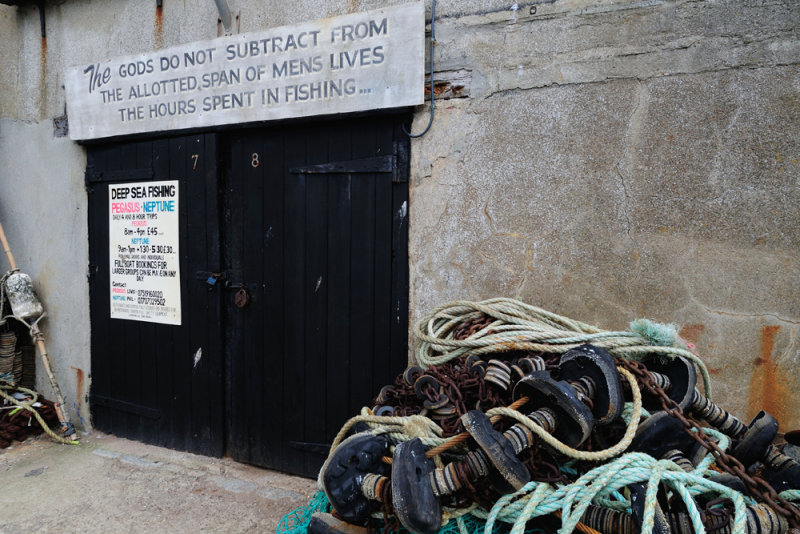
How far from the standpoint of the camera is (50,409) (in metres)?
4.02

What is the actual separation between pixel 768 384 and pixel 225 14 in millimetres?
3607

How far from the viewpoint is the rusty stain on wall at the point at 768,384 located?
88.4 inches

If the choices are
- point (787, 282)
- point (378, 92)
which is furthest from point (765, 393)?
point (378, 92)

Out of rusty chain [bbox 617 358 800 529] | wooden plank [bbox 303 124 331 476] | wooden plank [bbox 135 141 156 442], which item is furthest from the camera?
wooden plank [bbox 135 141 156 442]

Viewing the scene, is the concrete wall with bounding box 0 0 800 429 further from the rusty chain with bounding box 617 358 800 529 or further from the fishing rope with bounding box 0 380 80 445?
the fishing rope with bounding box 0 380 80 445

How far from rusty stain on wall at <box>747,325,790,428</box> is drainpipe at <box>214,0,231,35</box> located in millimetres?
3424

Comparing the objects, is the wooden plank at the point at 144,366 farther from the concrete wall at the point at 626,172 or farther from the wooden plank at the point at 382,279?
the concrete wall at the point at 626,172

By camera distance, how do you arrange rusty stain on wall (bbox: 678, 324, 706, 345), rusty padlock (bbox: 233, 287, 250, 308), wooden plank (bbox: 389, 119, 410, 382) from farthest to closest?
1. rusty padlock (bbox: 233, 287, 250, 308)
2. wooden plank (bbox: 389, 119, 410, 382)
3. rusty stain on wall (bbox: 678, 324, 706, 345)

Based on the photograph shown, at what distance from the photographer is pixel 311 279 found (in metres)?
3.20

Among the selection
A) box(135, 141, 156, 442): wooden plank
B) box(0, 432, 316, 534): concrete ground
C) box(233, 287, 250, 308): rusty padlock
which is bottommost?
box(0, 432, 316, 534): concrete ground

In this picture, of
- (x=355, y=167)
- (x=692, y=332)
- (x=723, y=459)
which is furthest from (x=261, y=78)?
(x=723, y=459)

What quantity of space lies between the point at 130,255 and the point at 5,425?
5.24ft

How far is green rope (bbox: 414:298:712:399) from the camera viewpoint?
1.98m

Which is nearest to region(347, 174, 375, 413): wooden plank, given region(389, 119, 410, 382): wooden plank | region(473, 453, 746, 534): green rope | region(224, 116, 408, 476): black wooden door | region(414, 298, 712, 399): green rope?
region(224, 116, 408, 476): black wooden door
